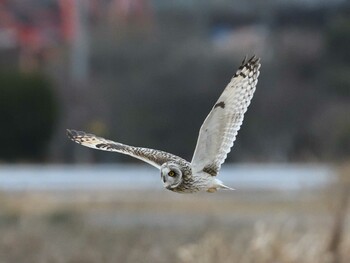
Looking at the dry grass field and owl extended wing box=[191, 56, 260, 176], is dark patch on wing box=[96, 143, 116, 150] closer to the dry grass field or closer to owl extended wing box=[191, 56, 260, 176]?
owl extended wing box=[191, 56, 260, 176]

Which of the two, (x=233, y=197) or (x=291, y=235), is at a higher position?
(x=291, y=235)

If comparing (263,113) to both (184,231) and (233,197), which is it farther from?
(184,231)

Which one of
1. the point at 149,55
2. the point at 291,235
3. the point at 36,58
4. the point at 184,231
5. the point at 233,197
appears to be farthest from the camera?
the point at 36,58

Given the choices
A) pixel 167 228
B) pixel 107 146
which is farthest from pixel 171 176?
pixel 167 228

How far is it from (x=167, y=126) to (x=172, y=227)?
12.5 metres

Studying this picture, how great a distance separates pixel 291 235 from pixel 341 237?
1.46ft

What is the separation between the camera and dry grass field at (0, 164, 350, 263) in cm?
1194

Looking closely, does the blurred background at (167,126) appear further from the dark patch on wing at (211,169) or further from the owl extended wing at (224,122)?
the dark patch on wing at (211,169)

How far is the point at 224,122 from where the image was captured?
737 centimetres

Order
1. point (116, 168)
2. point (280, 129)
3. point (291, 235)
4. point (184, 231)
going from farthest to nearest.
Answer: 1. point (280, 129)
2. point (116, 168)
3. point (184, 231)
4. point (291, 235)

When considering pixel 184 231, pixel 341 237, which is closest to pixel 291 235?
pixel 341 237

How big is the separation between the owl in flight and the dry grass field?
4.03m

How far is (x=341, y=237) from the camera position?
12.3 m

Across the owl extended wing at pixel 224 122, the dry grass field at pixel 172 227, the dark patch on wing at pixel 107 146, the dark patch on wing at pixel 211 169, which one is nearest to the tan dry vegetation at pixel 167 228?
the dry grass field at pixel 172 227
